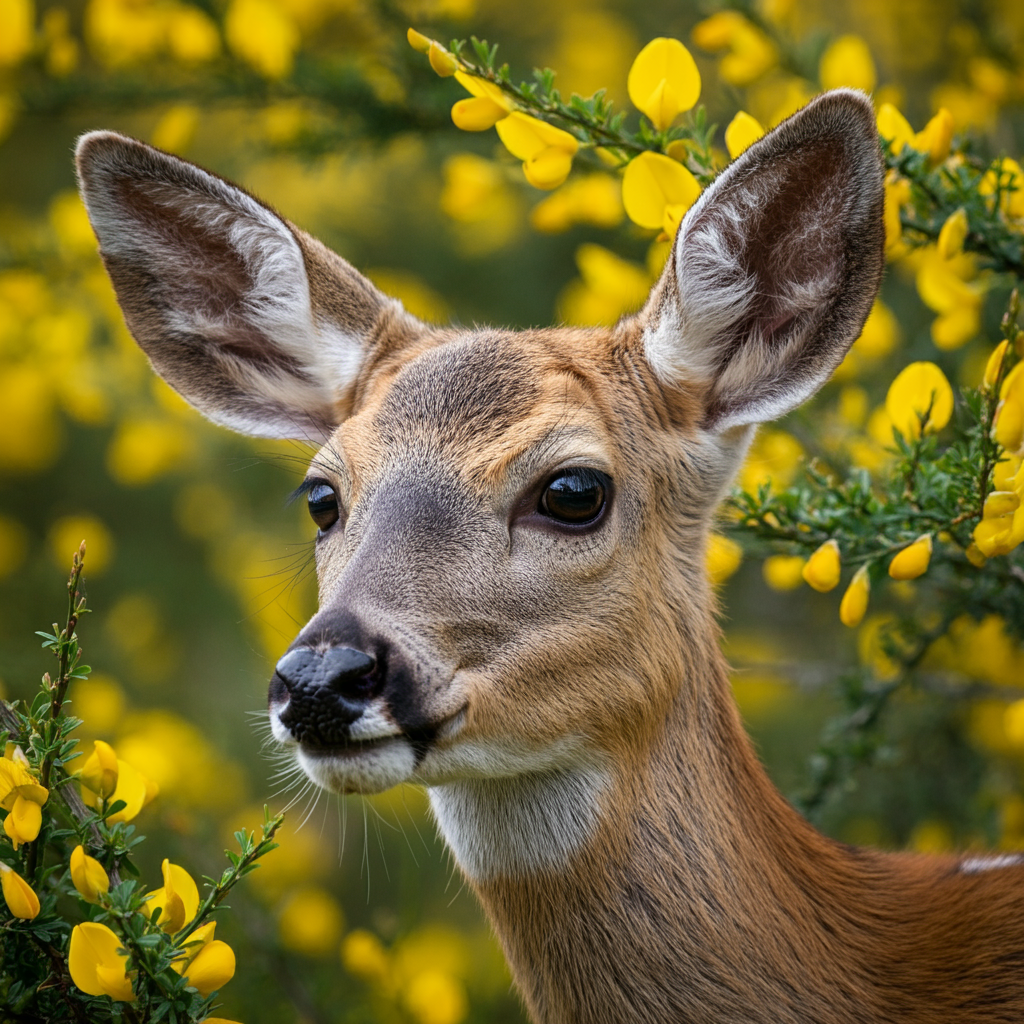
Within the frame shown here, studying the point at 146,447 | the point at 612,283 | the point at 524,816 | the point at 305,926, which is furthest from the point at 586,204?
the point at 146,447

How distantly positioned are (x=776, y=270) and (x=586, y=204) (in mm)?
1416

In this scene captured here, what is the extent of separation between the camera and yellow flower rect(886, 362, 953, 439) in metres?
3.64

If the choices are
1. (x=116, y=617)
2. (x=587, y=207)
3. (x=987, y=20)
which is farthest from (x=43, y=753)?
(x=116, y=617)

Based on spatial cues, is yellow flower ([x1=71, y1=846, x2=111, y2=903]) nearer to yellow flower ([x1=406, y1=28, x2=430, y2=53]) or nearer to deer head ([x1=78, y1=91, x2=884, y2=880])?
deer head ([x1=78, y1=91, x2=884, y2=880])

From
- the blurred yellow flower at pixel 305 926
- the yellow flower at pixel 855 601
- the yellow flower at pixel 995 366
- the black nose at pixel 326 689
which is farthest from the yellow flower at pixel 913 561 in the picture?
the blurred yellow flower at pixel 305 926

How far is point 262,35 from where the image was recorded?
5.63 metres

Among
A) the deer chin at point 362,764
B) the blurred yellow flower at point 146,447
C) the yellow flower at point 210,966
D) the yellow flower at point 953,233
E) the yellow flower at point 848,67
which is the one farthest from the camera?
the blurred yellow flower at point 146,447

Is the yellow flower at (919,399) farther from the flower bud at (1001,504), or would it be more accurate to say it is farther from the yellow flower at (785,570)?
the yellow flower at (785,570)

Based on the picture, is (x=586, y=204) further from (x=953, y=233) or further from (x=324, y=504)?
(x=324, y=504)

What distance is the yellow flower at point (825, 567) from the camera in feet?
11.1

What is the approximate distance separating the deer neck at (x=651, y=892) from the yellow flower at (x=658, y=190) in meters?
1.56

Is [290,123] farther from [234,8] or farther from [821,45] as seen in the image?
[821,45]

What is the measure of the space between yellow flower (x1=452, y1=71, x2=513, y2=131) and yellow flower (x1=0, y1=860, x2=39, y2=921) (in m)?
2.41

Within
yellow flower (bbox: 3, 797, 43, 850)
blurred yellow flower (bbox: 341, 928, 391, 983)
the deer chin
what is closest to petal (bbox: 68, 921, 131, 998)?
yellow flower (bbox: 3, 797, 43, 850)
